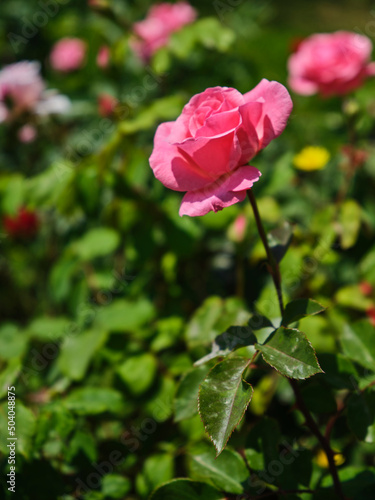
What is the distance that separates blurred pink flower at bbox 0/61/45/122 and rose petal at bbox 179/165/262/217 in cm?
106

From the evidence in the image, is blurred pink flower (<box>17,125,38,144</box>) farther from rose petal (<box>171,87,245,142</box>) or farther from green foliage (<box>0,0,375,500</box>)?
rose petal (<box>171,87,245,142</box>)

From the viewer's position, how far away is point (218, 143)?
583 millimetres

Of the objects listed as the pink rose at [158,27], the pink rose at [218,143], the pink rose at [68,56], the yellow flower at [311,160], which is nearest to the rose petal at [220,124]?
the pink rose at [218,143]

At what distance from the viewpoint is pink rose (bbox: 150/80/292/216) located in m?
0.58

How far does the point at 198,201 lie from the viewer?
1.96ft

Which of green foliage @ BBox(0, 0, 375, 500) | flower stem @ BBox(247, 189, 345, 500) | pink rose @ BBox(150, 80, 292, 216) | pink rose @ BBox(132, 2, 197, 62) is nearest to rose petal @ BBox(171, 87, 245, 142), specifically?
pink rose @ BBox(150, 80, 292, 216)

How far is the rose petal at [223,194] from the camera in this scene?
0.57 metres

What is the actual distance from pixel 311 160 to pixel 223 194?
107cm

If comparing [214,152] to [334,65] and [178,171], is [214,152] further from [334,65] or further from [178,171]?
[334,65]

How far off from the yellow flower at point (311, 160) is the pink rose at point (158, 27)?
678 millimetres

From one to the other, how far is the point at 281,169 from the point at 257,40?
314 centimetres

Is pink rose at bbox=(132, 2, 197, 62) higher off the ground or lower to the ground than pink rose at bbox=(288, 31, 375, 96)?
higher

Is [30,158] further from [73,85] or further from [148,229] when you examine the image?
[148,229]

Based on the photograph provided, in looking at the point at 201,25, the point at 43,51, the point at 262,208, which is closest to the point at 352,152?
the point at 262,208
